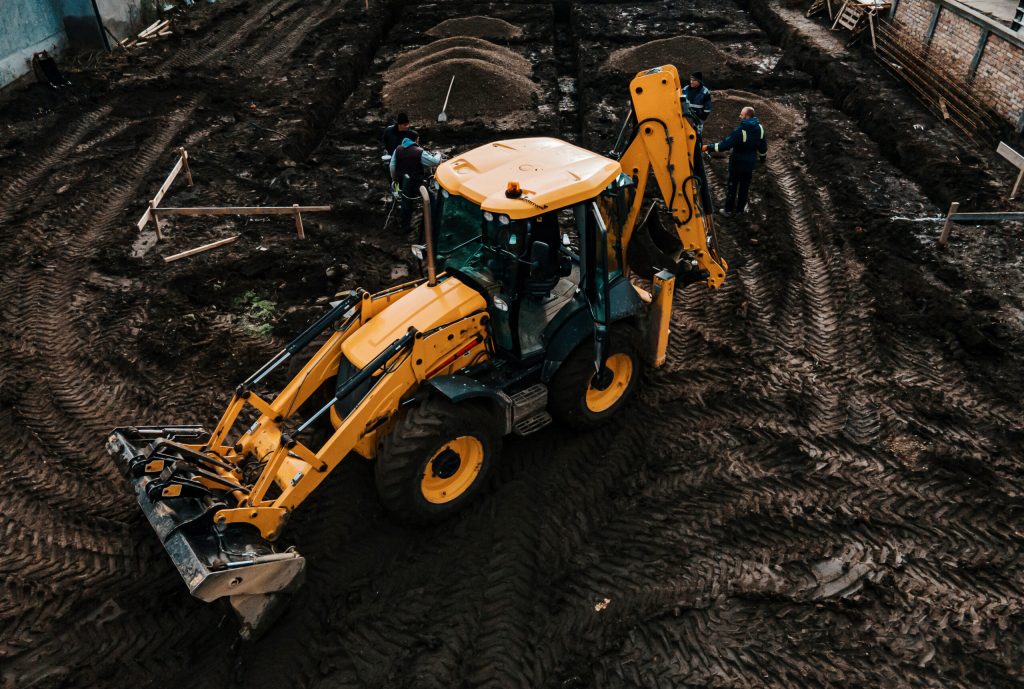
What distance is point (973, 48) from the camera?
13930 mm

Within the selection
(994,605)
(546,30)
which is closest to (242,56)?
(546,30)

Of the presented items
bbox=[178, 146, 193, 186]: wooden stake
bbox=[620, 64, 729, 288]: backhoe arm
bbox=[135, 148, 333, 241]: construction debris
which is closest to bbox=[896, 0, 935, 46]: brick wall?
bbox=[620, 64, 729, 288]: backhoe arm

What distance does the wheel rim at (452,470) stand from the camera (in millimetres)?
5641

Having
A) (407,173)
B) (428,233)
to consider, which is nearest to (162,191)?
(407,173)

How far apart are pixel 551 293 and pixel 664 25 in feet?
49.2

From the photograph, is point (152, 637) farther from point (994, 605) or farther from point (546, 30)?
point (546, 30)

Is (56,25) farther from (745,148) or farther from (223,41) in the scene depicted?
(745,148)

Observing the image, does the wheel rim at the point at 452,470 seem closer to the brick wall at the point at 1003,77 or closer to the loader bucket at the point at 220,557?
the loader bucket at the point at 220,557

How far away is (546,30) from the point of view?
1864 cm

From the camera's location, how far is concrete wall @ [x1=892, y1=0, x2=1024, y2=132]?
→ 41.7ft

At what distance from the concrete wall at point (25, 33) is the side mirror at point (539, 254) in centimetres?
1444

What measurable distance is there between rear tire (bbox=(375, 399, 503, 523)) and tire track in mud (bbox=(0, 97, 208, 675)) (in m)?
2.01

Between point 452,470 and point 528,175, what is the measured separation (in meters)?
2.48

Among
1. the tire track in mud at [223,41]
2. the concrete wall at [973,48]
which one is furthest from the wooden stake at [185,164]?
the concrete wall at [973,48]
